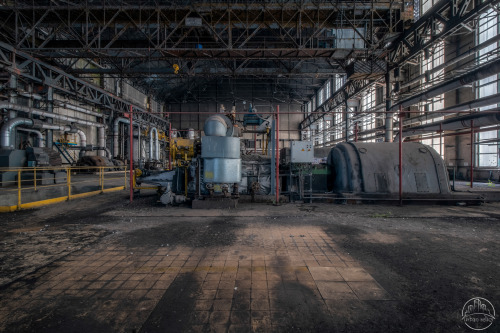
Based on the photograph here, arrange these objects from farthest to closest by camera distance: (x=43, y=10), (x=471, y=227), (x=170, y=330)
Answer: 1. (x=43, y=10)
2. (x=471, y=227)
3. (x=170, y=330)

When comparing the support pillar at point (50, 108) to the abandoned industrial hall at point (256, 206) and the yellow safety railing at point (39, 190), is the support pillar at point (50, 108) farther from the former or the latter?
the yellow safety railing at point (39, 190)

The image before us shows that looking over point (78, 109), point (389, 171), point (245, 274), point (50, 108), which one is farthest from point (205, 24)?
point (245, 274)

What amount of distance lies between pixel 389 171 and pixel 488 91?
1045cm

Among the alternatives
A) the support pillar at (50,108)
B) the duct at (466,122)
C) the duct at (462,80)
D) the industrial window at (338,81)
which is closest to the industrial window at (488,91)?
the duct at (466,122)

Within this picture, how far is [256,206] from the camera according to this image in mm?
7531

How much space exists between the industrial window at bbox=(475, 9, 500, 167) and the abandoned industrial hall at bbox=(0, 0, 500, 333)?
127 millimetres

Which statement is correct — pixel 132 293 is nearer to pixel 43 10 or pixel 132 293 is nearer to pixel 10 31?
pixel 43 10

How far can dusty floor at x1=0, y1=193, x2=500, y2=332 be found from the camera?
215cm

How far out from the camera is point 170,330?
200 centimetres

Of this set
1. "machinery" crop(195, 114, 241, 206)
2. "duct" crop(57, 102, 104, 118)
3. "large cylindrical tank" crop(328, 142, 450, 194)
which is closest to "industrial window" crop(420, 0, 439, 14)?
"large cylindrical tank" crop(328, 142, 450, 194)

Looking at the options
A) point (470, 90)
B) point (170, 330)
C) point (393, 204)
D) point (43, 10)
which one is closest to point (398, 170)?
point (393, 204)

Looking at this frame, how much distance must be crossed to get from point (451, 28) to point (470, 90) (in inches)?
216

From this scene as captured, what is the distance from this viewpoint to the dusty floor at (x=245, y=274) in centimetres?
215

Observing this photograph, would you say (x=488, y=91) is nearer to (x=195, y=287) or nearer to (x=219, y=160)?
(x=219, y=160)
